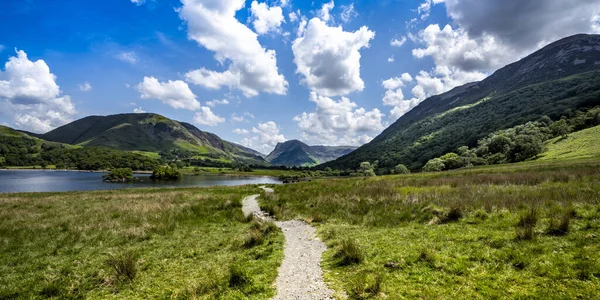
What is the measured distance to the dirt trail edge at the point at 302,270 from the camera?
27.2 ft

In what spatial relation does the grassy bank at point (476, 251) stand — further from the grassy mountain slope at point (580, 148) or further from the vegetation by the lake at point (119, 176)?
the vegetation by the lake at point (119, 176)

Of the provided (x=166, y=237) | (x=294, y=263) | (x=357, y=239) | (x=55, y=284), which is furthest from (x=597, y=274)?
(x=166, y=237)

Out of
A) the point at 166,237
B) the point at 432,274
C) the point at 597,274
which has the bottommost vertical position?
the point at 166,237

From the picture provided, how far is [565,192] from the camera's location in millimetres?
17266

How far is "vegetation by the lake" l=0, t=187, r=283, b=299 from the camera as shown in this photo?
9.27 meters

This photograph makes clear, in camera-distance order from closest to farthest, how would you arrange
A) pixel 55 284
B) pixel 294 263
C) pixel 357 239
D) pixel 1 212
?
pixel 55 284
pixel 294 263
pixel 357 239
pixel 1 212

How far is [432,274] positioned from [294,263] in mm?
5372

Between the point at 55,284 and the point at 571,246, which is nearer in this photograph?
the point at 571,246

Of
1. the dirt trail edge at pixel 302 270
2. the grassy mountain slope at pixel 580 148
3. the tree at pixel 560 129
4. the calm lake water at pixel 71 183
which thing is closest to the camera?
the dirt trail edge at pixel 302 270

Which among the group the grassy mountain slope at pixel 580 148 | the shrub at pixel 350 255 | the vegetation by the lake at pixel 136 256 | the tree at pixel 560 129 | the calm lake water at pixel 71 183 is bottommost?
the calm lake water at pixel 71 183

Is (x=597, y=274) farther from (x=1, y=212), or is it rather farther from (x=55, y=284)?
(x=1, y=212)

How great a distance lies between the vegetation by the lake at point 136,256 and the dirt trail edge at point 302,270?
511 mm

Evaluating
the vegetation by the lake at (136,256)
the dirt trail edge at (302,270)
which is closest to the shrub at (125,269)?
the vegetation by the lake at (136,256)

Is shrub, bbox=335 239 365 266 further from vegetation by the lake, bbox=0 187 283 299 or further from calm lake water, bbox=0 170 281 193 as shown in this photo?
calm lake water, bbox=0 170 281 193
